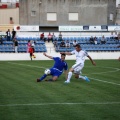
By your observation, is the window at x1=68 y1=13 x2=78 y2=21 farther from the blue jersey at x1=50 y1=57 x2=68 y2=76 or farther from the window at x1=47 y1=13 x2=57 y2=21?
the blue jersey at x1=50 y1=57 x2=68 y2=76

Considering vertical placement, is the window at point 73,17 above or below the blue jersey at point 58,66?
above

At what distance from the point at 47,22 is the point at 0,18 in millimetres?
9939

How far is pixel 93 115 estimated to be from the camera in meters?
10.3

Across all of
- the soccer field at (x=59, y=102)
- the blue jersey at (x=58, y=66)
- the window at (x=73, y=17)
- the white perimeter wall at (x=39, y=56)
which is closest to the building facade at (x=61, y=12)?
the window at (x=73, y=17)

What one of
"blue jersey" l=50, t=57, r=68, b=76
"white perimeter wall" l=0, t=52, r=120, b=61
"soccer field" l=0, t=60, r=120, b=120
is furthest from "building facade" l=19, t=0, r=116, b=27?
"soccer field" l=0, t=60, r=120, b=120

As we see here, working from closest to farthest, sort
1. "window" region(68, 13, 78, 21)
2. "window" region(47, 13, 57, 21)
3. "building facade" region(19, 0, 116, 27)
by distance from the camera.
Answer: "building facade" region(19, 0, 116, 27), "window" region(47, 13, 57, 21), "window" region(68, 13, 78, 21)

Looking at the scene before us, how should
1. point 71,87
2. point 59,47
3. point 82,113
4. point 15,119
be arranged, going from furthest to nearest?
point 59,47 → point 71,87 → point 82,113 → point 15,119

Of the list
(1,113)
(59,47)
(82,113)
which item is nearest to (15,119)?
(1,113)

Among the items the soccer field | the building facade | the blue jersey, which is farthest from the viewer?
the building facade

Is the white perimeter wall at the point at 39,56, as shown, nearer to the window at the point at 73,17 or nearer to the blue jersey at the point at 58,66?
the window at the point at 73,17

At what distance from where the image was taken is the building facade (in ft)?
223

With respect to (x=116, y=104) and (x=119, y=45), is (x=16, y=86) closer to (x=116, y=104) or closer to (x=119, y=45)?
(x=116, y=104)

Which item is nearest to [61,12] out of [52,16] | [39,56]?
[52,16]

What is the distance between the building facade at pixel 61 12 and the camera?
68.0m
